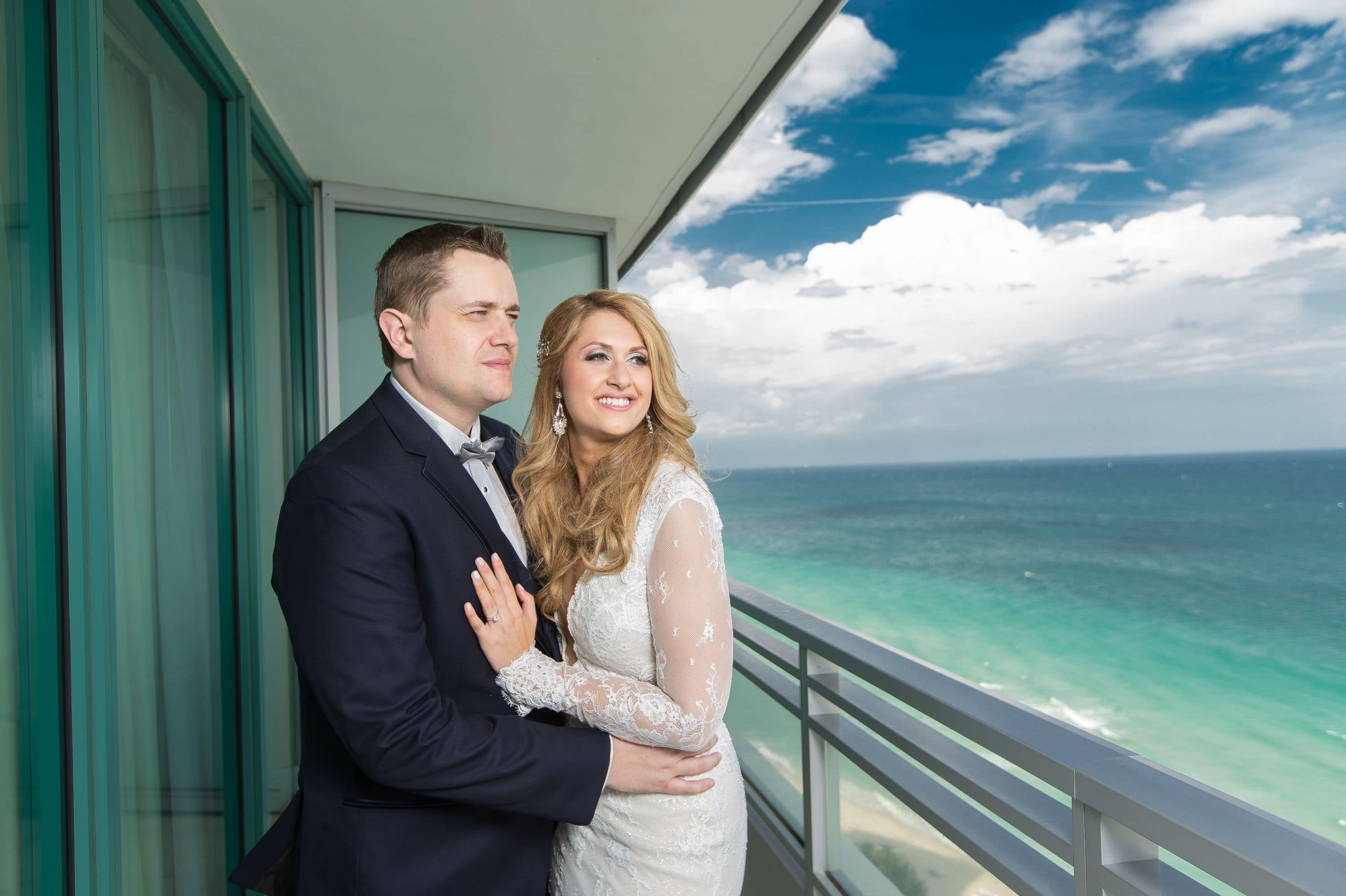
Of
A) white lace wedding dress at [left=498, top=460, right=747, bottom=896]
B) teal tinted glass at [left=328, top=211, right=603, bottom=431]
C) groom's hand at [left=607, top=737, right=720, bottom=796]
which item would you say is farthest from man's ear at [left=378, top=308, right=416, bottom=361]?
teal tinted glass at [left=328, top=211, right=603, bottom=431]

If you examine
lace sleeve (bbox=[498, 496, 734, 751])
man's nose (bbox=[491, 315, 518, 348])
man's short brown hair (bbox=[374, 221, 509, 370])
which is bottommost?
lace sleeve (bbox=[498, 496, 734, 751])

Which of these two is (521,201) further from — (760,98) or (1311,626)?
(1311,626)

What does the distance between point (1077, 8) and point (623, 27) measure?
5422 centimetres

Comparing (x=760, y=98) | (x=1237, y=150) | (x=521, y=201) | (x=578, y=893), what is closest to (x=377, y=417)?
(x=578, y=893)

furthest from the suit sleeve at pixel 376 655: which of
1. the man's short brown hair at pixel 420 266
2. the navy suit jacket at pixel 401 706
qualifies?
the man's short brown hair at pixel 420 266

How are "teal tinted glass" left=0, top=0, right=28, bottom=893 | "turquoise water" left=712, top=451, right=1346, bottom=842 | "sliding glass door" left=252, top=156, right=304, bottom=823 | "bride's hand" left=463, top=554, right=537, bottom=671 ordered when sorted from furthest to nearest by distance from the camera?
"turquoise water" left=712, top=451, right=1346, bottom=842 < "sliding glass door" left=252, top=156, right=304, bottom=823 < "bride's hand" left=463, top=554, right=537, bottom=671 < "teal tinted glass" left=0, top=0, right=28, bottom=893

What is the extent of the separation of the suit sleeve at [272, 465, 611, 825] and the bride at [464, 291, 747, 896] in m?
0.13

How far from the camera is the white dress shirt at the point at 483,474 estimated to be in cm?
131

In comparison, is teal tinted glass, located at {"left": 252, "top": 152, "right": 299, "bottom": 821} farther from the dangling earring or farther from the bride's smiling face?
the bride's smiling face

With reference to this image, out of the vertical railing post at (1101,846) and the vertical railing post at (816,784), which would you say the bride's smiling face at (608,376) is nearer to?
the vertical railing post at (816,784)

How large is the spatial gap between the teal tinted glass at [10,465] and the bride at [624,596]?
602mm

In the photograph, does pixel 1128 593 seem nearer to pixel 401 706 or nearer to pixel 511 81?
pixel 511 81

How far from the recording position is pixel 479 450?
1366mm

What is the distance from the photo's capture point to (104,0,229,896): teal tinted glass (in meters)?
1.36
